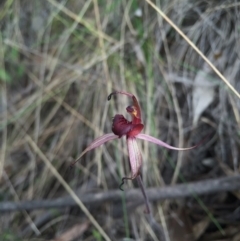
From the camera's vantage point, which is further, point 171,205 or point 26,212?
point 26,212

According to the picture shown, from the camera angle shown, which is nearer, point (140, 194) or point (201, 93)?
point (140, 194)

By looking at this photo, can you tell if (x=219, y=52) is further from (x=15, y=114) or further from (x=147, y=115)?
(x=15, y=114)

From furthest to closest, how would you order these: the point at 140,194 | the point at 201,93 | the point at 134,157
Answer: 1. the point at 201,93
2. the point at 140,194
3. the point at 134,157

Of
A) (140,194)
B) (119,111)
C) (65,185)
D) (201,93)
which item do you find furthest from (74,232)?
(201,93)

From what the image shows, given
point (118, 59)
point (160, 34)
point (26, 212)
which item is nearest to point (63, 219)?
point (26, 212)

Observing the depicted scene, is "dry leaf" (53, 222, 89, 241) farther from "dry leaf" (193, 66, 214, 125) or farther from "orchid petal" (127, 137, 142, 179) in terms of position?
"orchid petal" (127, 137, 142, 179)

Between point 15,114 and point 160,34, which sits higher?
point 160,34

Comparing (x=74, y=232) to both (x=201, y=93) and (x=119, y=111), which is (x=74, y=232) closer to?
(x=119, y=111)
